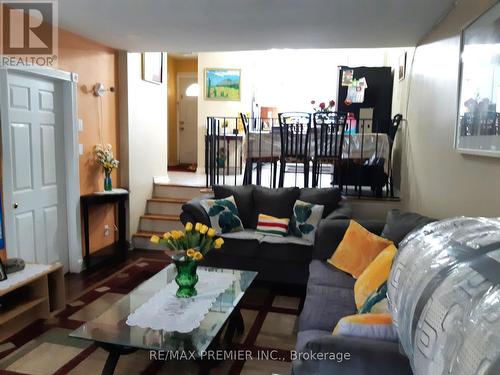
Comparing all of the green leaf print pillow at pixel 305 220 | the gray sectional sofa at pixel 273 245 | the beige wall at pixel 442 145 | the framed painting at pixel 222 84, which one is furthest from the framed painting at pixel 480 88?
the framed painting at pixel 222 84

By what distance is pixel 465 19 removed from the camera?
2.64m

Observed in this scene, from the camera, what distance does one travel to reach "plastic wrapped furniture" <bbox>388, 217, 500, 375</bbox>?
695 millimetres

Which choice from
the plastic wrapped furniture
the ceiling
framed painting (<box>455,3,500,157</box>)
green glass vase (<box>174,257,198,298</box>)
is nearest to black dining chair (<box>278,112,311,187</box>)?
the ceiling

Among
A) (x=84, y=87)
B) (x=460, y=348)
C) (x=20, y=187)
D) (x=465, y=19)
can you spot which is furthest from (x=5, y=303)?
(x=465, y=19)

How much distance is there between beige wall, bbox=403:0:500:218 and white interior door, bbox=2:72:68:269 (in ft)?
11.4

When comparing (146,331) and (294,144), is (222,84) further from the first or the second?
(146,331)

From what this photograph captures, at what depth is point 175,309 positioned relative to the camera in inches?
86.7

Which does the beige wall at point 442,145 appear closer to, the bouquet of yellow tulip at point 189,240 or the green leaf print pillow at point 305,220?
the green leaf print pillow at point 305,220

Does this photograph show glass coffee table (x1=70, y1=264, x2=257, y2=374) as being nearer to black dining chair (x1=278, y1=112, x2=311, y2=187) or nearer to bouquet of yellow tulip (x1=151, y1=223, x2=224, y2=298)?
bouquet of yellow tulip (x1=151, y1=223, x2=224, y2=298)

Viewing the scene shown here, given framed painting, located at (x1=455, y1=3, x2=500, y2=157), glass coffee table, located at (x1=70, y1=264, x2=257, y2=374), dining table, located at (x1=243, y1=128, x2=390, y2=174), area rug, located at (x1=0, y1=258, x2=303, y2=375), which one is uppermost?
framed painting, located at (x1=455, y1=3, x2=500, y2=157)

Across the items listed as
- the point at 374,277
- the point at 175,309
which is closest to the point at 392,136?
the point at 374,277

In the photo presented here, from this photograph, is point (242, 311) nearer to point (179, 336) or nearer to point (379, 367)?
point (179, 336)

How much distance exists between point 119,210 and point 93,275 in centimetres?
93

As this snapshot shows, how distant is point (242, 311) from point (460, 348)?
2630 mm
